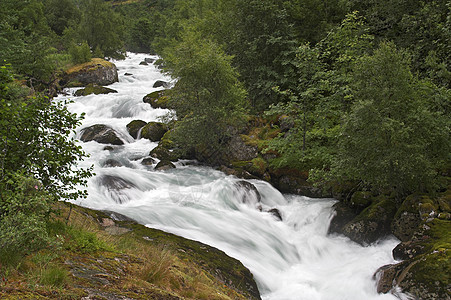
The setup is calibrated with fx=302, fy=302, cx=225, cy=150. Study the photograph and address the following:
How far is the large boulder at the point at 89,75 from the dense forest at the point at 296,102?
1.24 m

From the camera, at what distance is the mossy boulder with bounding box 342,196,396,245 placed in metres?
10.4

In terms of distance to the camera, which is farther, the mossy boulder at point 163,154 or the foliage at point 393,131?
the mossy boulder at point 163,154

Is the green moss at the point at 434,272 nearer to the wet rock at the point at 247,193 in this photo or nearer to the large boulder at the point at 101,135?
the wet rock at the point at 247,193

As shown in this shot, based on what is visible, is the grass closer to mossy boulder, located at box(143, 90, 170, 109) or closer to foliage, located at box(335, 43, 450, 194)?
foliage, located at box(335, 43, 450, 194)

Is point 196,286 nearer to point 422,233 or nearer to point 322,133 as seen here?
point 422,233

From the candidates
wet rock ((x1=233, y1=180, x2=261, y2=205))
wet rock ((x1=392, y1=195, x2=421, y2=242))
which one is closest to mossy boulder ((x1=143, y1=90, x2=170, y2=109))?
wet rock ((x1=233, y1=180, x2=261, y2=205))

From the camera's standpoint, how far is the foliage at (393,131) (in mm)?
9508

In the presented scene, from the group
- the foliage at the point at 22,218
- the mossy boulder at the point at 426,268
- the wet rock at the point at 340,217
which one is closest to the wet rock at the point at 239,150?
the wet rock at the point at 340,217

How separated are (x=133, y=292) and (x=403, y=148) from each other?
29.9 feet

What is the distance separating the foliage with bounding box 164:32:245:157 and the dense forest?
0.07 m

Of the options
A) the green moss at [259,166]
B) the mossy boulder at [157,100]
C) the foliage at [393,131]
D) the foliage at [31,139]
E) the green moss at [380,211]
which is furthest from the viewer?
the mossy boulder at [157,100]

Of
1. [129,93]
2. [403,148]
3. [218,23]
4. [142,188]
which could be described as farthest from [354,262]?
[129,93]

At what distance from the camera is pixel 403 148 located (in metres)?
9.54

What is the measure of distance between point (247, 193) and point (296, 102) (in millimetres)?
6649
